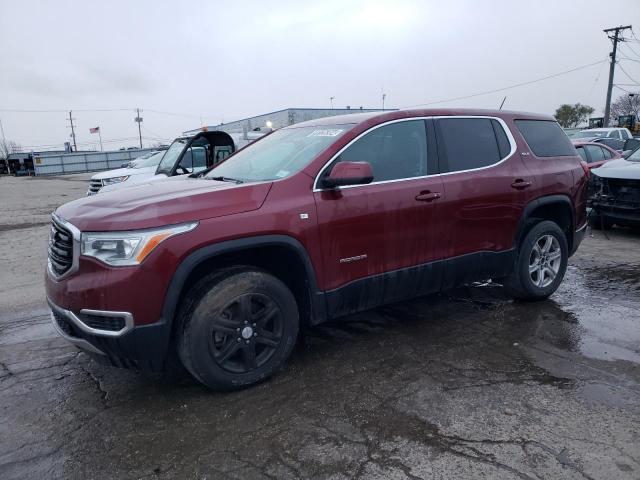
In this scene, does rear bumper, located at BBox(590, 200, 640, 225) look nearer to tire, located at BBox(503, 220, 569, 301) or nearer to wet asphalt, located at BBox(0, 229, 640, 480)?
tire, located at BBox(503, 220, 569, 301)

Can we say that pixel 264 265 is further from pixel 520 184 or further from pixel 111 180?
pixel 111 180

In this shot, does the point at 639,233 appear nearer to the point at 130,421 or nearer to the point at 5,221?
the point at 130,421

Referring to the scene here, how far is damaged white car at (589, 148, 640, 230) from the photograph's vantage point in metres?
7.73

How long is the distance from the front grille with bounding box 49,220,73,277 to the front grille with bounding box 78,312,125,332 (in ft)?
1.19

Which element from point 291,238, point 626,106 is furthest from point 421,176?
point 626,106

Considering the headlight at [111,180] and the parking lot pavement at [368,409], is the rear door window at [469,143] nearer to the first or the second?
the parking lot pavement at [368,409]

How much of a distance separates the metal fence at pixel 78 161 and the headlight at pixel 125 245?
4017 centimetres

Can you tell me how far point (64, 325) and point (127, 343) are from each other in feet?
1.97

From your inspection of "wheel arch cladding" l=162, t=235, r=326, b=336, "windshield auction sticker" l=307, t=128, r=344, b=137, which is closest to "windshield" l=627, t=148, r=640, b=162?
"windshield auction sticker" l=307, t=128, r=344, b=137

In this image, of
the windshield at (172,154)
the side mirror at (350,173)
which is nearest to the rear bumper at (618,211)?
the side mirror at (350,173)

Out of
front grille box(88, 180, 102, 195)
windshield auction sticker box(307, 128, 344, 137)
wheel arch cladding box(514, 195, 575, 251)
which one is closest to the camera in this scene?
windshield auction sticker box(307, 128, 344, 137)

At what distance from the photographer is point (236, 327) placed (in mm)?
3250

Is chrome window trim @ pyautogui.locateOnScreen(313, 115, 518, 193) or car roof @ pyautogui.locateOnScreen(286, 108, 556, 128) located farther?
car roof @ pyautogui.locateOnScreen(286, 108, 556, 128)

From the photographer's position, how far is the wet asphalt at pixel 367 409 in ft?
8.55
